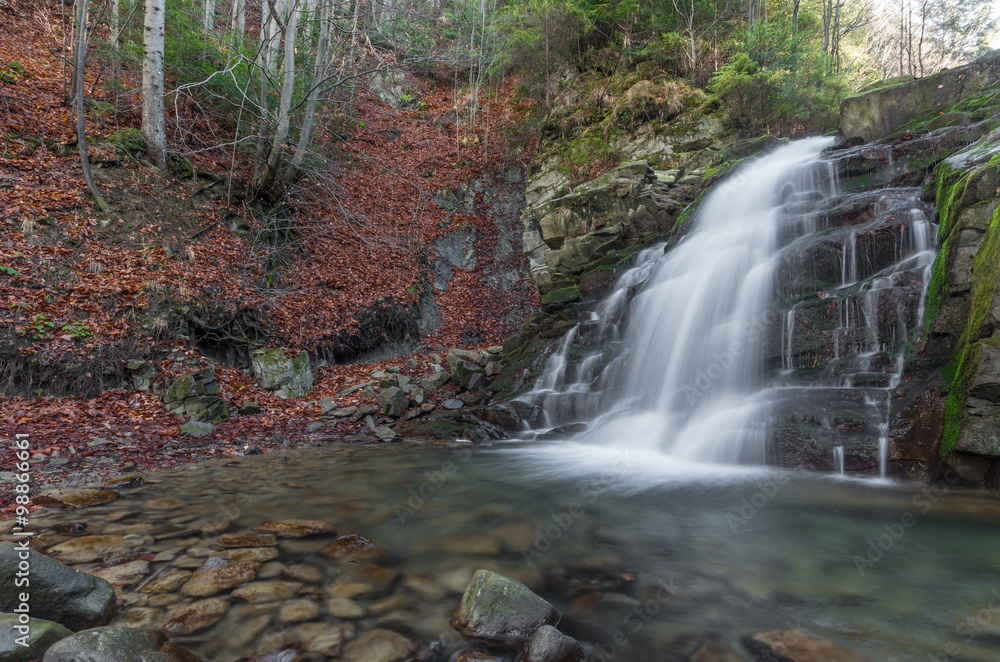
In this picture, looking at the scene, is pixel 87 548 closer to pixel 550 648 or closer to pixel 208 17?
pixel 550 648

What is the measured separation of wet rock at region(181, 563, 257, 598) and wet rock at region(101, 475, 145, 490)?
255cm

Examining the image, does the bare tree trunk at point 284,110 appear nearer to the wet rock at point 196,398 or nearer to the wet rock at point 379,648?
the wet rock at point 196,398

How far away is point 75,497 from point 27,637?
2.87 m

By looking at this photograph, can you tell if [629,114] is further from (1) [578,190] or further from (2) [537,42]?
(2) [537,42]

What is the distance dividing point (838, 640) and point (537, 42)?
20.6 metres

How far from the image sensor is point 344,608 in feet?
8.01

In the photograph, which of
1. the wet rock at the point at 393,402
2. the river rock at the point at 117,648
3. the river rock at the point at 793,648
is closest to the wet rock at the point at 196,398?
the wet rock at the point at 393,402

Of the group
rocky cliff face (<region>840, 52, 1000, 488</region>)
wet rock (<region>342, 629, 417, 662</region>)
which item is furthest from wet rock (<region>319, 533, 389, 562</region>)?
rocky cliff face (<region>840, 52, 1000, 488</region>)

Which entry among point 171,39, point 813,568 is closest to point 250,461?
point 813,568

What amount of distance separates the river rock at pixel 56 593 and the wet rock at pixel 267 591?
0.58m

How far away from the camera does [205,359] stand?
24.8 ft

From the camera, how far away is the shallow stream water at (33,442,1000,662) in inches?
91.9

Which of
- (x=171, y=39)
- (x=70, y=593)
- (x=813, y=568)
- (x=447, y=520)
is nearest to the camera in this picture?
(x=70, y=593)

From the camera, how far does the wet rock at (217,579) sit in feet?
8.27
